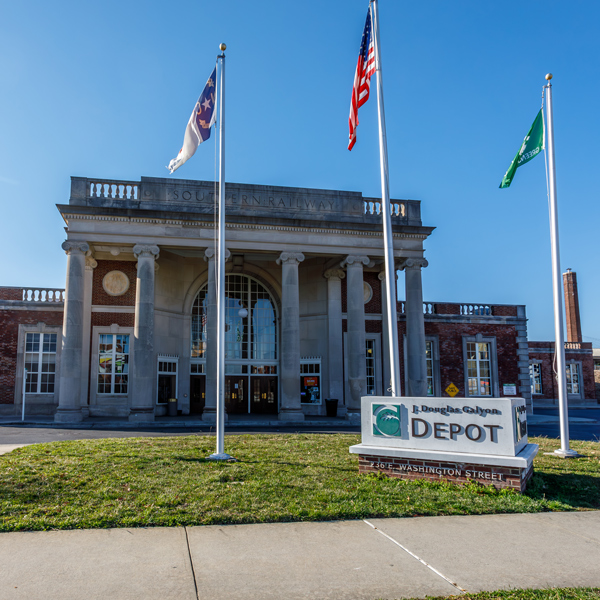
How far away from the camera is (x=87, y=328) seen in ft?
85.5

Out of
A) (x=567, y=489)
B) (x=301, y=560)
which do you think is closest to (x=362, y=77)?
(x=567, y=489)

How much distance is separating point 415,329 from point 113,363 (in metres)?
14.8

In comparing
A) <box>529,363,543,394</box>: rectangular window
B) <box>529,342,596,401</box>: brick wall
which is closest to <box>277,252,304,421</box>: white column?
<box>529,342,596,401</box>: brick wall

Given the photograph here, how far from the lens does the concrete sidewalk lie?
14.8ft

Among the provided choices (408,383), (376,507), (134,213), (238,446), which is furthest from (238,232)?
(376,507)

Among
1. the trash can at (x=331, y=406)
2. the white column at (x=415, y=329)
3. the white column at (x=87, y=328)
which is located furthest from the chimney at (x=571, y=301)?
the white column at (x=87, y=328)

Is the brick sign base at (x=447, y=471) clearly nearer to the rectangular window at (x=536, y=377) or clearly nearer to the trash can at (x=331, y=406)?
the trash can at (x=331, y=406)

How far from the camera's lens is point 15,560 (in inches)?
200

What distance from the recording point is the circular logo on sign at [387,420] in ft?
29.7

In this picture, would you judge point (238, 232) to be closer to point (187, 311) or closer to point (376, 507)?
point (187, 311)

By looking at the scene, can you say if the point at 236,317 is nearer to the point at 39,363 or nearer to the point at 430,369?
the point at 39,363

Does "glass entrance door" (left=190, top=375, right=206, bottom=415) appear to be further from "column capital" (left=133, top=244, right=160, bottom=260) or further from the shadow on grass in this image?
the shadow on grass

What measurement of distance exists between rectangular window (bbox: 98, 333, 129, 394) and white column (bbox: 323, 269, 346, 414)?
1005 cm

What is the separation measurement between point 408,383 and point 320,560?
21089 millimetres
